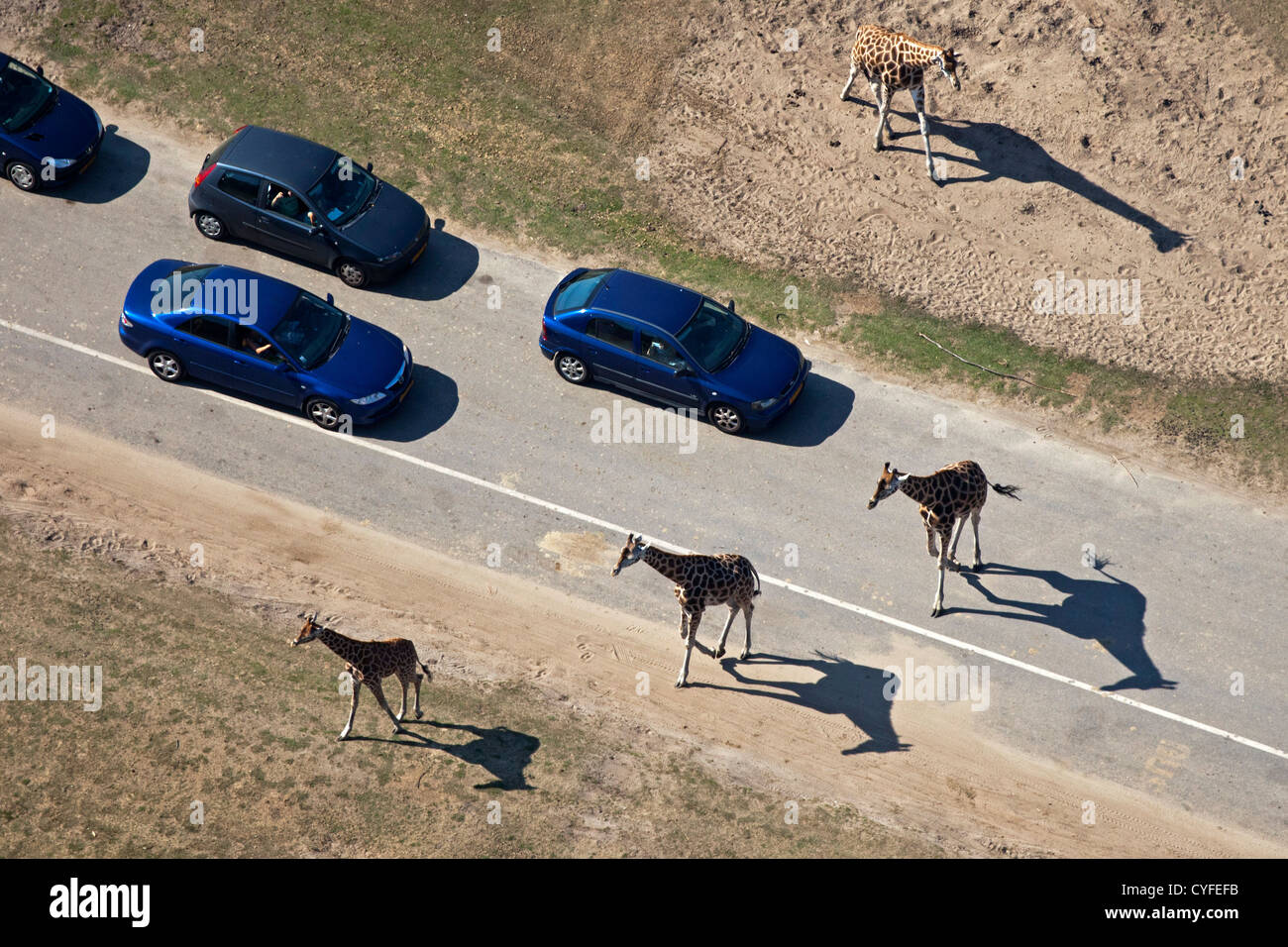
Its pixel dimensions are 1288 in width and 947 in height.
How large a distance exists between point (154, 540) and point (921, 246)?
51.3 ft

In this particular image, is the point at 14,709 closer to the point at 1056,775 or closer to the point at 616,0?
the point at 1056,775

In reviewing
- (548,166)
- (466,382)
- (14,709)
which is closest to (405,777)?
(14,709)

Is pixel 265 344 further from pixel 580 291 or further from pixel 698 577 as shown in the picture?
pixel 698 577

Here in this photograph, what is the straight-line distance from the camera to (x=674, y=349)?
2062 cm

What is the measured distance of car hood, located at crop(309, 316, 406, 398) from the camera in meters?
20.5

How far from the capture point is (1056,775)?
17.2 meters

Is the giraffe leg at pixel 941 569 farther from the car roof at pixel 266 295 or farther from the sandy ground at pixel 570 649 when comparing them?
the car roof at pixel 266 295

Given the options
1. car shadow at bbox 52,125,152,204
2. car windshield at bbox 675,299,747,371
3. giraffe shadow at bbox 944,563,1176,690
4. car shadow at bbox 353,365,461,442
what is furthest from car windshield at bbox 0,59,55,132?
giraffe shadow at bbox 944,563,1176,690

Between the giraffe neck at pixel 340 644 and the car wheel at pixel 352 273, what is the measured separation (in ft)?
30.1

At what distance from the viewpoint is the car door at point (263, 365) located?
20.3 meters

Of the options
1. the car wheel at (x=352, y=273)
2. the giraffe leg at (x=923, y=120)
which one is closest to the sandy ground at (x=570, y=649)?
the car wheel at (x=352, y=273)

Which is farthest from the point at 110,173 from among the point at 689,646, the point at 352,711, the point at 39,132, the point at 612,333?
the point at 689,646

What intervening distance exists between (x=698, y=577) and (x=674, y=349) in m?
5.17
